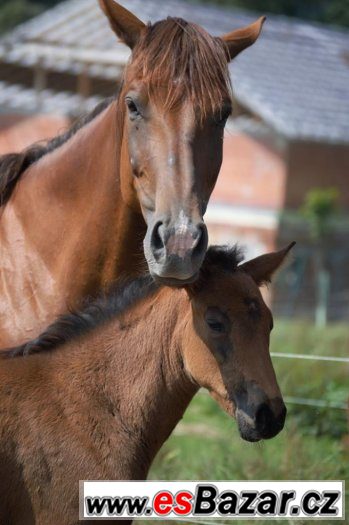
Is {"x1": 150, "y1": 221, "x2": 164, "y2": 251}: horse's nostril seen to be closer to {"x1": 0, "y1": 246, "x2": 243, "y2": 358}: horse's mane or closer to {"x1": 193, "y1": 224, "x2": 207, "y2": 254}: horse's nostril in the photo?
{"x1": 193, "y1": 224, "x2": 207, "y2": 254}: horse's nostril

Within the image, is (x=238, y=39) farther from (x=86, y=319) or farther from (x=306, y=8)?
(x=306, y=8)

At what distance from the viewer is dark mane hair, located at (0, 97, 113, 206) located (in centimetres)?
511

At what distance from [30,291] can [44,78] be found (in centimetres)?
1544

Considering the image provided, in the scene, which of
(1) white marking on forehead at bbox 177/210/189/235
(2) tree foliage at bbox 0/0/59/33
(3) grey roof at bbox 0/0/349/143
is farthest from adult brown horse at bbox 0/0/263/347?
(2) tree foliage at bbox 0/0/59/33

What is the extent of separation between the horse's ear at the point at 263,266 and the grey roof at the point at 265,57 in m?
14.4

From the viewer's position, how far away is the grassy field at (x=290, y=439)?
636 cm

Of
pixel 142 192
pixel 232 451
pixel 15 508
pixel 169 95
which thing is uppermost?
pixel 169 95

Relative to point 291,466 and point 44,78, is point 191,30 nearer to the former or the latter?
point 291,466

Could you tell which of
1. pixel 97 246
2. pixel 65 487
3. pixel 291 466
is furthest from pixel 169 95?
pixel 291 466

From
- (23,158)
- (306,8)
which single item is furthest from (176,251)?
(306,8)

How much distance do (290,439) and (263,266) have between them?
Answer: 2507 mm

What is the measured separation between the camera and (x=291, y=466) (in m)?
6.38

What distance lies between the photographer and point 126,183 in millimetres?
4473

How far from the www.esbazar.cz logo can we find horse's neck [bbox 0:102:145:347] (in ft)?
3.06
